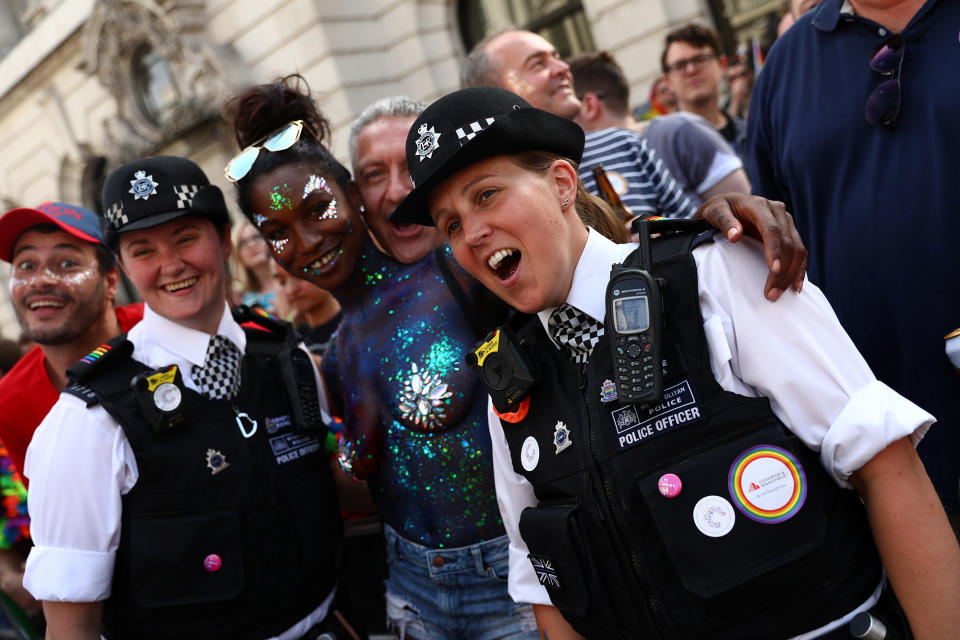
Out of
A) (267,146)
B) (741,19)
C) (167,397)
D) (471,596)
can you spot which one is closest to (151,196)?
(267,146)

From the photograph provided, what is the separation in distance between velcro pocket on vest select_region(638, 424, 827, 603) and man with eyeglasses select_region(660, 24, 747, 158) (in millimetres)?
3403

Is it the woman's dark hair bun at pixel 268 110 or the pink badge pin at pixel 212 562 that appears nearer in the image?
the pink badge pin at pixel 212 562

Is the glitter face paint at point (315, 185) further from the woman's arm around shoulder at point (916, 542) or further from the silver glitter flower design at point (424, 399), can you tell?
the woman's arm around shoulder at point (916, 542)

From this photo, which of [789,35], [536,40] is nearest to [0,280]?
[536,40]

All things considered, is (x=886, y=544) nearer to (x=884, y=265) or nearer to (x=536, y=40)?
(x=884, y=265)

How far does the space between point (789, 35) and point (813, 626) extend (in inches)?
61.5

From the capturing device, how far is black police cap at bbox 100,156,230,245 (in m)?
2.16

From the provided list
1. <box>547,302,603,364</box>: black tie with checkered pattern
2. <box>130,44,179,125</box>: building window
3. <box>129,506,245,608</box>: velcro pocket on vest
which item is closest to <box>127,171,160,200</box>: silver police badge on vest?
<box>129,506,245,608</box>: velcro pocket on vest

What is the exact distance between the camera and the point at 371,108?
2.31m

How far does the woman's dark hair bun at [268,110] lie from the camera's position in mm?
2236

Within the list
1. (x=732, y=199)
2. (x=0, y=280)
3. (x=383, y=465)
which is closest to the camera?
(x=732, y=199)

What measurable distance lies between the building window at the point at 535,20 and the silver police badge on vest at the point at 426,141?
6.76 metres

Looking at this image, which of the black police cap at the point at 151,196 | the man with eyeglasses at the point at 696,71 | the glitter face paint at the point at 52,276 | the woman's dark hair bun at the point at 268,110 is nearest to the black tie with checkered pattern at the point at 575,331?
the woman's dark hair bun at the point at 268,110

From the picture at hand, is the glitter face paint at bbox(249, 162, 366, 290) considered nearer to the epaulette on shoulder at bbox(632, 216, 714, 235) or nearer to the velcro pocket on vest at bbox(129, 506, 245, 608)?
the velcro pocket on vest at bbox(129, 506, 245, 608)
